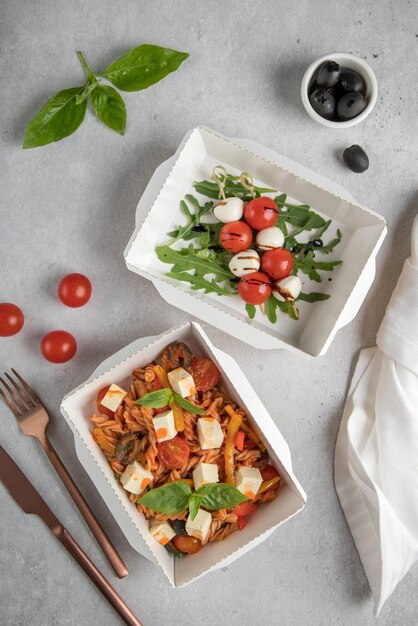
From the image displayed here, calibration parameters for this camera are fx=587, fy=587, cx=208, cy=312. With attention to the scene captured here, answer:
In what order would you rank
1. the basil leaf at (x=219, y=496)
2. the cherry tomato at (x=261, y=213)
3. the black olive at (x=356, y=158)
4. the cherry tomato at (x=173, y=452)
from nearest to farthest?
the basil leaf at (x=219, y=496) → the cherry tomato at (x=173, y=452) → the cherry tomato at (x=261, y=213) → the black olive at (x=356, y=158)

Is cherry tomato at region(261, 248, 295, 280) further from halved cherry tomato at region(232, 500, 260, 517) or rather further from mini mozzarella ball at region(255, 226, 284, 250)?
halved cherry tomato at region(232, 500, 260, 517)

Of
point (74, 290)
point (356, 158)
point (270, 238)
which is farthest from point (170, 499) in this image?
point (356, 158)

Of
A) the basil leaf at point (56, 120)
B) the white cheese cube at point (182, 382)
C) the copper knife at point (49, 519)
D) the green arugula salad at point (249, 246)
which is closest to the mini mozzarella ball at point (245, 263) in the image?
the green arugula salad at point (249, 246)

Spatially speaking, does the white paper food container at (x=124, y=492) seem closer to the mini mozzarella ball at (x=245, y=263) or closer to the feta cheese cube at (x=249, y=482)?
the feta cheese cube at (x=249, y=482)

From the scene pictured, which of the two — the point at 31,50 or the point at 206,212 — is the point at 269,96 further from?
the point at 31,50

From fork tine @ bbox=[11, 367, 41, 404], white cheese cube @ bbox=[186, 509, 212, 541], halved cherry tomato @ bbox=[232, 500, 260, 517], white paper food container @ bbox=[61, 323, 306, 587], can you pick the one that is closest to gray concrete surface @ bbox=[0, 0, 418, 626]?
fork tine @ bbox=[11, 367, 41, 404]

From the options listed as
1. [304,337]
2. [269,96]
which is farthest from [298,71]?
[304,337]

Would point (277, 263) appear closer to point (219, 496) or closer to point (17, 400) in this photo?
point (219, 496)
